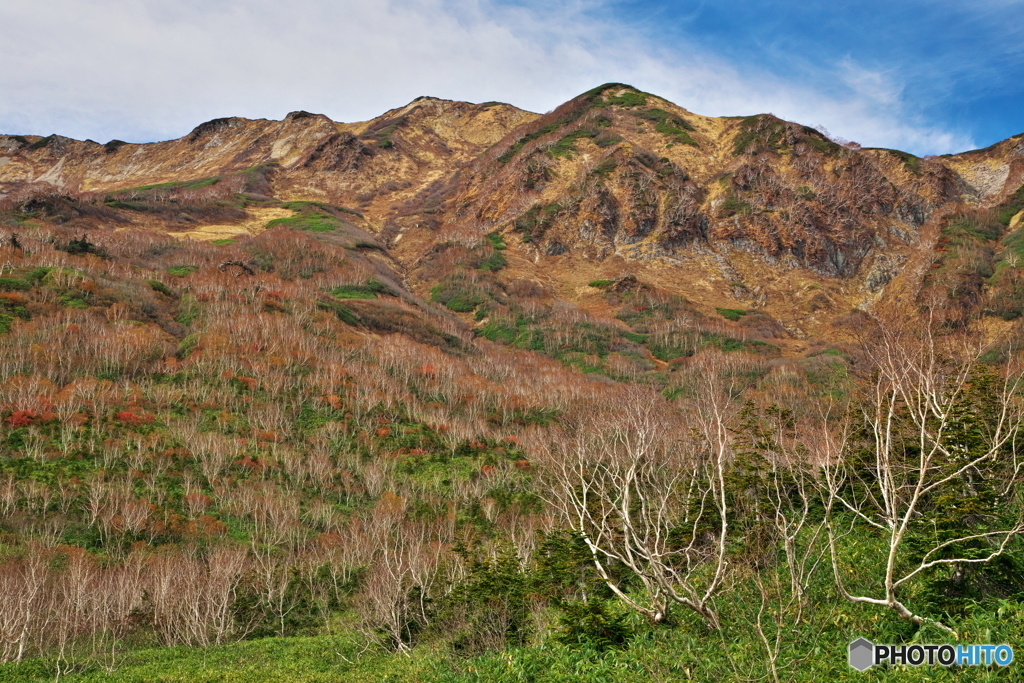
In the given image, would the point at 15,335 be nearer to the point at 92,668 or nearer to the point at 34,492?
the point at 34,492

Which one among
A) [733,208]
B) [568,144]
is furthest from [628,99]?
[733,208]

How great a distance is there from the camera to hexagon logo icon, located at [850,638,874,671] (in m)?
11.4

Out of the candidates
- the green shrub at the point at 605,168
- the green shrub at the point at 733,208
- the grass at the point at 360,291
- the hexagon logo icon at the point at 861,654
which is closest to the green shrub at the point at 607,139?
the green shrub at the point at 605,168

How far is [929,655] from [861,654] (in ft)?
3.59

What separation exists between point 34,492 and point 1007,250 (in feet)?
411

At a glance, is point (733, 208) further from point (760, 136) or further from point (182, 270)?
point (182, 270)

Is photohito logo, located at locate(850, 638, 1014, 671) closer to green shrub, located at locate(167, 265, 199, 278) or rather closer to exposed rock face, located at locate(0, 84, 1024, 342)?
green shrub, located at locate(167, 265, 199, 278)

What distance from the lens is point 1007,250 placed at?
97875mm

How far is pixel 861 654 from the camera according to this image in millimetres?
11625

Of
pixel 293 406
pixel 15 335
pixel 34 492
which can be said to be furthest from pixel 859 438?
pixel 15 335

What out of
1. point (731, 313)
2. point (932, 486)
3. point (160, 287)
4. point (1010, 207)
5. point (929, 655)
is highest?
point (1010, 207)

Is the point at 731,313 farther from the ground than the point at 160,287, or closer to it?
farther from the ground

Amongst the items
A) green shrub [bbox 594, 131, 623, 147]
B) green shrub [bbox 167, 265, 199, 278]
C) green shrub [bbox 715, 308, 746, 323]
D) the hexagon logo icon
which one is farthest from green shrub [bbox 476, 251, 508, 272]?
the hexagon logo icon

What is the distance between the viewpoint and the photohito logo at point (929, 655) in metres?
10.3
